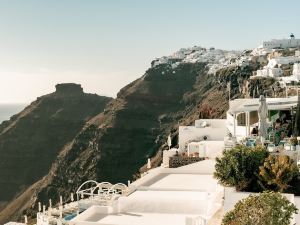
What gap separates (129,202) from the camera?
18422mm

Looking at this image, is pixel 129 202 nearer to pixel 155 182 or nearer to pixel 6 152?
pixel 155 182

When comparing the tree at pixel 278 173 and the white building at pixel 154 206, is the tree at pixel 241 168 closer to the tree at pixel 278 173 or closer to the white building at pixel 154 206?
the tree at pixel 278 173

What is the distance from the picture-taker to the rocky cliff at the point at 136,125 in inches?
3858

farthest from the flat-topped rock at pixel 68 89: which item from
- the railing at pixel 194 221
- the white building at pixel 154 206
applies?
the railing at pixel 194 221

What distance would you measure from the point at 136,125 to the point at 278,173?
106172 mm

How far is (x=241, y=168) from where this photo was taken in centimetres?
1661

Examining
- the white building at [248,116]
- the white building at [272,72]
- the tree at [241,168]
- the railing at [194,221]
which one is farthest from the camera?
the white building at [272,72]

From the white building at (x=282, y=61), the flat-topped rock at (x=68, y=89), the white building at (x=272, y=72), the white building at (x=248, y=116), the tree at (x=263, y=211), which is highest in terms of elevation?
the flat-topped rock at (x=68, y=89)

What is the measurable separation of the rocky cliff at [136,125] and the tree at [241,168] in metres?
59.0

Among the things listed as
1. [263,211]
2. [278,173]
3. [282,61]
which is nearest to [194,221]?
[278,173]

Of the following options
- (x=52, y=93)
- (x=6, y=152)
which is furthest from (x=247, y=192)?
(x=52, y=93)

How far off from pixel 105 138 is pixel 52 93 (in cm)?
6159

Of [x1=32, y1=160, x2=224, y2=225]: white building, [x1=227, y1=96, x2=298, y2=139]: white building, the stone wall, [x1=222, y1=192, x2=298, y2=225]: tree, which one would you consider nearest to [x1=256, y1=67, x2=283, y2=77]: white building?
[x1=227, y1=96, x2=298, y2=139]: white building

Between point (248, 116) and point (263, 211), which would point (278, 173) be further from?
point (248, 116)
